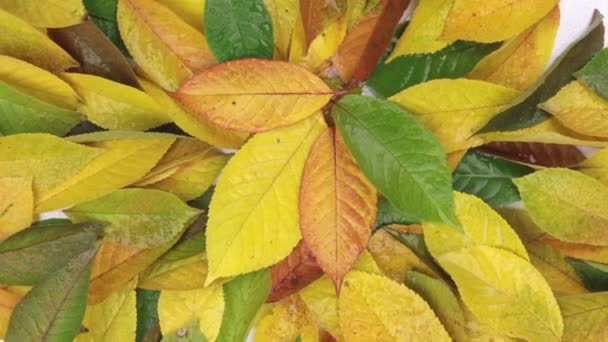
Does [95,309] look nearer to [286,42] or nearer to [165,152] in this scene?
[165,152]

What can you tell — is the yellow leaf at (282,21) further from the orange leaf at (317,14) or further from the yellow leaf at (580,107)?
the yellow leaf at (580,107)

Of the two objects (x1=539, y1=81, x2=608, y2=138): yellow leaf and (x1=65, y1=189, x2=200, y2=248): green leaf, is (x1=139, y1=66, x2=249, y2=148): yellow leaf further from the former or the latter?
(x1=539, y1=81, x2=608, y2=138): yellow leaf

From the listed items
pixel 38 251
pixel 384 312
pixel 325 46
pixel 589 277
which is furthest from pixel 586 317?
pixel 38 251

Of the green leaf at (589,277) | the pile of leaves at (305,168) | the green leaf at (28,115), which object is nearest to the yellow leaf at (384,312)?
the pile of leaves at (305,168)

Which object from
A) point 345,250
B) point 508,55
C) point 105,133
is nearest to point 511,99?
point 508,55

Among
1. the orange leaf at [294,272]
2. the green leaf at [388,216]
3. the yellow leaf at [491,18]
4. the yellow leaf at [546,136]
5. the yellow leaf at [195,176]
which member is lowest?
the orange leaf at [294,272]

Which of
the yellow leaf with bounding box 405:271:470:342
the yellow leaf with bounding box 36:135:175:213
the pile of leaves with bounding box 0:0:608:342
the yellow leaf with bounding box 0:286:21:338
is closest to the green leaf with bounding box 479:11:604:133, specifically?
the pile of leaves with bounding box 0:0:608:342
